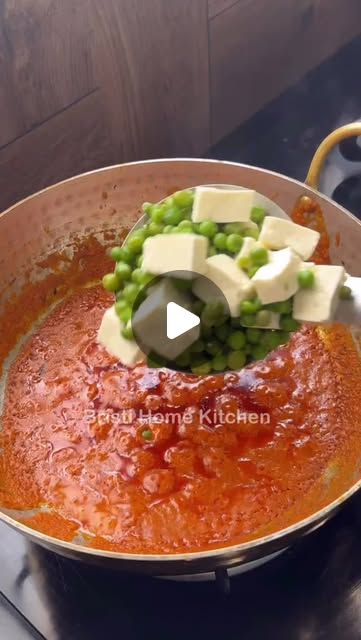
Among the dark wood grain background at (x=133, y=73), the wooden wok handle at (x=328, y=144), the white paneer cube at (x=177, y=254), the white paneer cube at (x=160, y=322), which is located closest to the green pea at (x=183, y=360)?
the white paneer cube at (x=160, y=322)

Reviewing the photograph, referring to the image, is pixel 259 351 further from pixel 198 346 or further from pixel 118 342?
pixel 118 342

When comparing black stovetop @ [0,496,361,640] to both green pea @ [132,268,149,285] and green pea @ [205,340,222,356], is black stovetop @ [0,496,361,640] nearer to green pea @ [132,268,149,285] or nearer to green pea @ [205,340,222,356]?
green pea @ [205,340,222,356]

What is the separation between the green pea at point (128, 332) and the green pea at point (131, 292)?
3 centimetres

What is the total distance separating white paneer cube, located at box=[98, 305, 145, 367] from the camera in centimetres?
85

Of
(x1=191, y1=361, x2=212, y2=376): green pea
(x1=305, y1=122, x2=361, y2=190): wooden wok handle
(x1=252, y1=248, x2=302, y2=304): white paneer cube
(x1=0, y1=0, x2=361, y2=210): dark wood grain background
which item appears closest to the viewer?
(x1=252, y1=248, x2=302, y2=304): white paneer cube

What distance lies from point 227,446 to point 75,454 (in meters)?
0.24

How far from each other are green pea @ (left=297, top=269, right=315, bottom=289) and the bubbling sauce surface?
32 cm

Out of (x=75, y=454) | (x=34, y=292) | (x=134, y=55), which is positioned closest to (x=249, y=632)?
(x=75, y=454)

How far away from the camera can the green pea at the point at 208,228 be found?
847mm

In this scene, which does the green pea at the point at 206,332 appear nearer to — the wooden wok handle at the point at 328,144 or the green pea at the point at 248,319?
the green pea at the point at 248,319

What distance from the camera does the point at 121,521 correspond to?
0.96 metres

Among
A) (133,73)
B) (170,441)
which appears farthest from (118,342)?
(133,73)

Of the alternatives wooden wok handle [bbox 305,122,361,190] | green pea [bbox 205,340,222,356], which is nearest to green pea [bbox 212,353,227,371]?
green pea [bbox 205,340,222,356]

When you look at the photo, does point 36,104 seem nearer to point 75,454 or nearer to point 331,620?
point 75,454
